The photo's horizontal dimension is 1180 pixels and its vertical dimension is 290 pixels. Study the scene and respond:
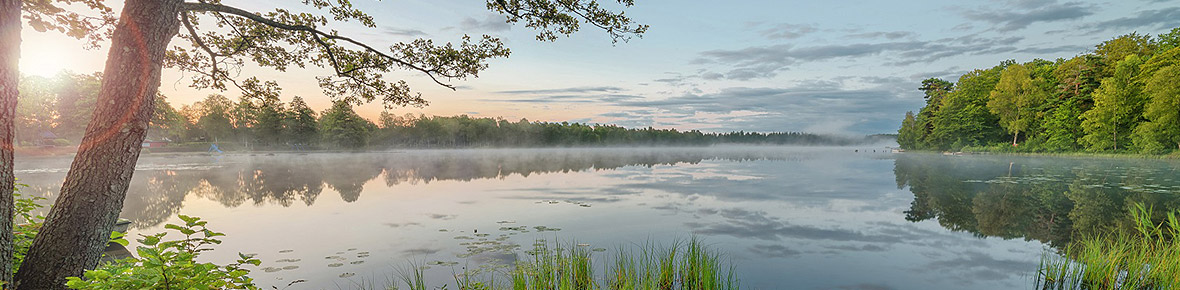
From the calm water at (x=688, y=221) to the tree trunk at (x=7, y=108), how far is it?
327 centimetres

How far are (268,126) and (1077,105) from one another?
3822 inches

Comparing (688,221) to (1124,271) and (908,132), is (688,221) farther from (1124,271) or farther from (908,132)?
(908,132)

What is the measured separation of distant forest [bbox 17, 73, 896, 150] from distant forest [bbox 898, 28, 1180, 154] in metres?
54.6

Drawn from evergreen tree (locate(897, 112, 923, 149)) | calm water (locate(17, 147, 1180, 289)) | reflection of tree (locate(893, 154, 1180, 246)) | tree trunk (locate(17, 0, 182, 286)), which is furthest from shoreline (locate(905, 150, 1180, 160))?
tree trunk (locate(17, 0, 182, 286))

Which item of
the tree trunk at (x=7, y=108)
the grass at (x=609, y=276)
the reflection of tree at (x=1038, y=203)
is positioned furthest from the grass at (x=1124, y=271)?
the tree trunk at (x=7, y=108)

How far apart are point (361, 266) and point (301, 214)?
21.2ft

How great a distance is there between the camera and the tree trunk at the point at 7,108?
11.6 feet

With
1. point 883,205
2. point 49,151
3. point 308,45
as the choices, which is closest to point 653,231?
point 308,45

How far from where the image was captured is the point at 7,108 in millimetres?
3580

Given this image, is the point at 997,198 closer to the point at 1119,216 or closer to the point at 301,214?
the point at 1119,216

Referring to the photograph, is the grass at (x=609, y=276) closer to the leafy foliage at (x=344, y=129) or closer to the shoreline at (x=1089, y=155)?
the shoreline at (x=1089, y=155)

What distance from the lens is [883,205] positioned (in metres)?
14.5

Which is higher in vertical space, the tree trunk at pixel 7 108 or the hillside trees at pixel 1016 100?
the hillside trees at pixel 1016 100

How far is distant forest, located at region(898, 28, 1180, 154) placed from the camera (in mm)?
35438
